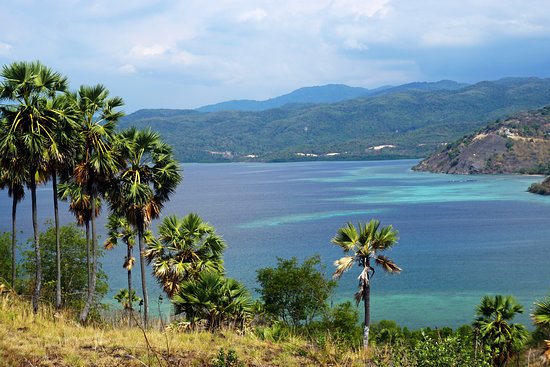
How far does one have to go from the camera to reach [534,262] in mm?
64375

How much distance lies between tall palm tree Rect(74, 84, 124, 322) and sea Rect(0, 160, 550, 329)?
12.8 m

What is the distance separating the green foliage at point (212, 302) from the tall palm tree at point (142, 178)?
6.43 m

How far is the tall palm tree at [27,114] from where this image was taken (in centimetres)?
1905

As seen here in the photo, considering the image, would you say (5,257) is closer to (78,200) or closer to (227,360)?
(78,200)

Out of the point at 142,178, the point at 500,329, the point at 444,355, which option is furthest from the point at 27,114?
the point at 500,329

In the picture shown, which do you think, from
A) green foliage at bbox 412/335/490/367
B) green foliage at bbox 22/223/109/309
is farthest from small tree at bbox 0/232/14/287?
green foliage at bbox 412/335/490/367

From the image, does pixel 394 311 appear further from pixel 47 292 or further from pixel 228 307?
pixel 228 307

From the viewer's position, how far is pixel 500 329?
23500 mm

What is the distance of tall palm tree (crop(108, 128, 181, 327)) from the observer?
23.0 m

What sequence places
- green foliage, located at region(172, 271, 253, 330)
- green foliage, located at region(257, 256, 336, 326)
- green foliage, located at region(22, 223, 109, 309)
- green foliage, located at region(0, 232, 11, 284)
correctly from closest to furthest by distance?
1. green foliage, located at region(172, 271, 253, 330)
2. green foliage, located at region(257, 256, 336, 326)
3. green foliage, located at region(22, 223, 109, 309)
4. green foliage, located at region(0, 232, 11, 284)

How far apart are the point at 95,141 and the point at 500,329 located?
64.9 feet

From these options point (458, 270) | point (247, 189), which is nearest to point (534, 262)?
point (458, 270)

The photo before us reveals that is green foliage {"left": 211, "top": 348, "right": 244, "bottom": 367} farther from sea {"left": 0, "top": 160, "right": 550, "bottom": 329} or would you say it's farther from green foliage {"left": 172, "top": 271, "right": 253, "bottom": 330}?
sea {"left": 0, "top": 160, "right": 550, "bottom": 329}

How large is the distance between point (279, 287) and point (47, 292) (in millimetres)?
13055
